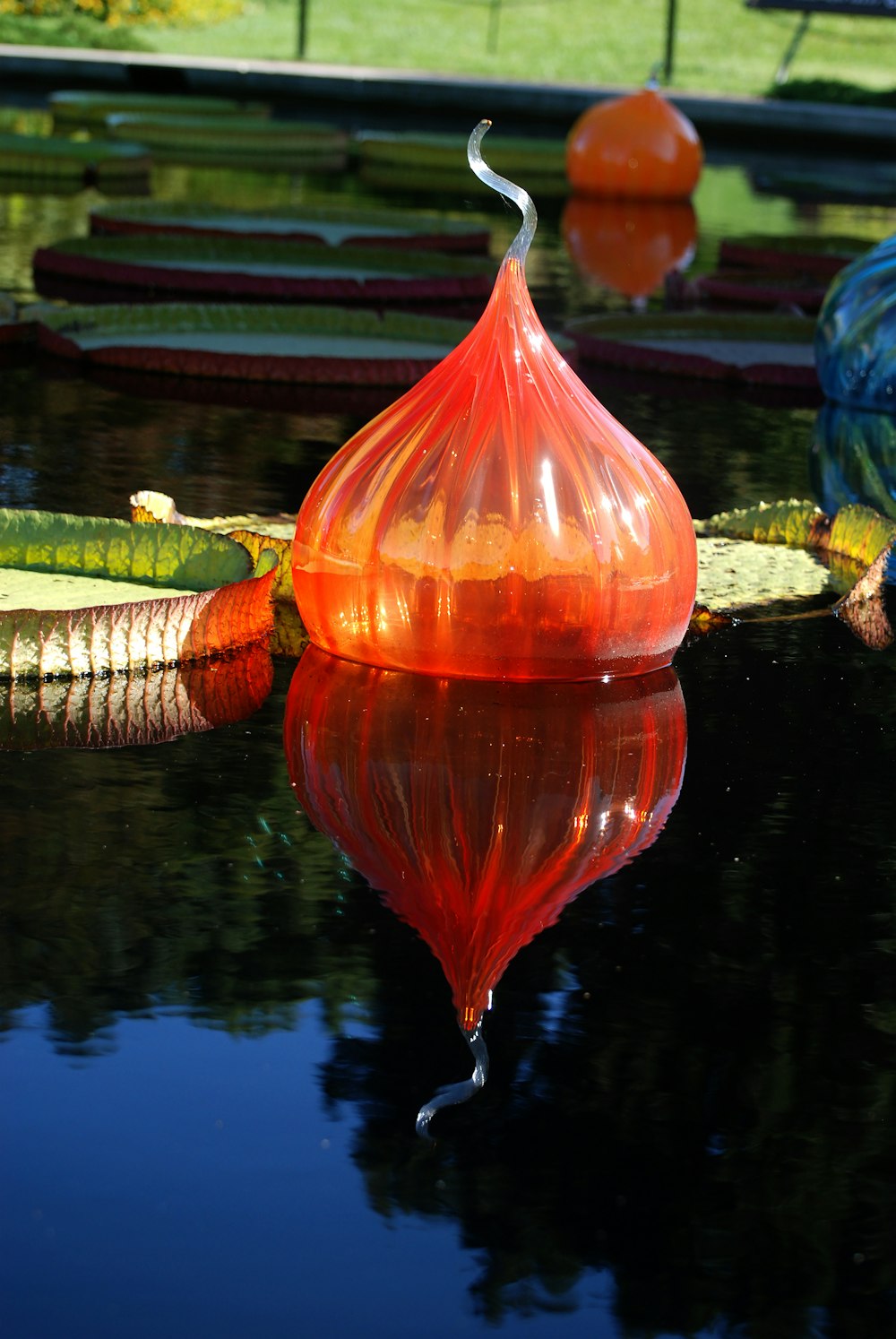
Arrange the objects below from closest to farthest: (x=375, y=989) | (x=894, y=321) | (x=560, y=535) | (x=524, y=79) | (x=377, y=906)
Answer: (x=375, y=989)
(x=377, y=906)
(x=560, y=535)
(x=894, y=321)
(x=524, y=79)

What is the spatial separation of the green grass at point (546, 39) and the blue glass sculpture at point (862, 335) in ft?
50.2

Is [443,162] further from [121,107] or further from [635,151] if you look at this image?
[121,107]

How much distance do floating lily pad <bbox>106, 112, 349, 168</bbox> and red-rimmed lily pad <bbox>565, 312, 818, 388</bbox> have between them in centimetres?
764

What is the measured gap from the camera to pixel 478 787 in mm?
3385

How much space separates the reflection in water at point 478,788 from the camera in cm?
291

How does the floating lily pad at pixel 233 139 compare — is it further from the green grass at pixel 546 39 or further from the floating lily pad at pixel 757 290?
the green grass at pixel 546 39

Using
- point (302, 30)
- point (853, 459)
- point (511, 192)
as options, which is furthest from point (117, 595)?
point (302, 30)

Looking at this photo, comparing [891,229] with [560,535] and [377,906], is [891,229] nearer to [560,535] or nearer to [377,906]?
[560,535]

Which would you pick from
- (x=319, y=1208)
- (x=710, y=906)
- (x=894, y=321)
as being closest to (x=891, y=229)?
(x=894, y=321)

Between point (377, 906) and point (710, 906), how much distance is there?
0.45m

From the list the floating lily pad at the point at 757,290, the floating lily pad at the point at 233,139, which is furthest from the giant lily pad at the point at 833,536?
the floating lily pad at the point at 233,139

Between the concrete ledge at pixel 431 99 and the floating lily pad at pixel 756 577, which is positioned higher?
the concrete ledge at pixel 431 99

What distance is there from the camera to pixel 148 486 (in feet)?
17.9

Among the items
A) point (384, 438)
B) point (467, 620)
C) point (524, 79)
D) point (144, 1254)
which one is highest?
point (524, 79)
